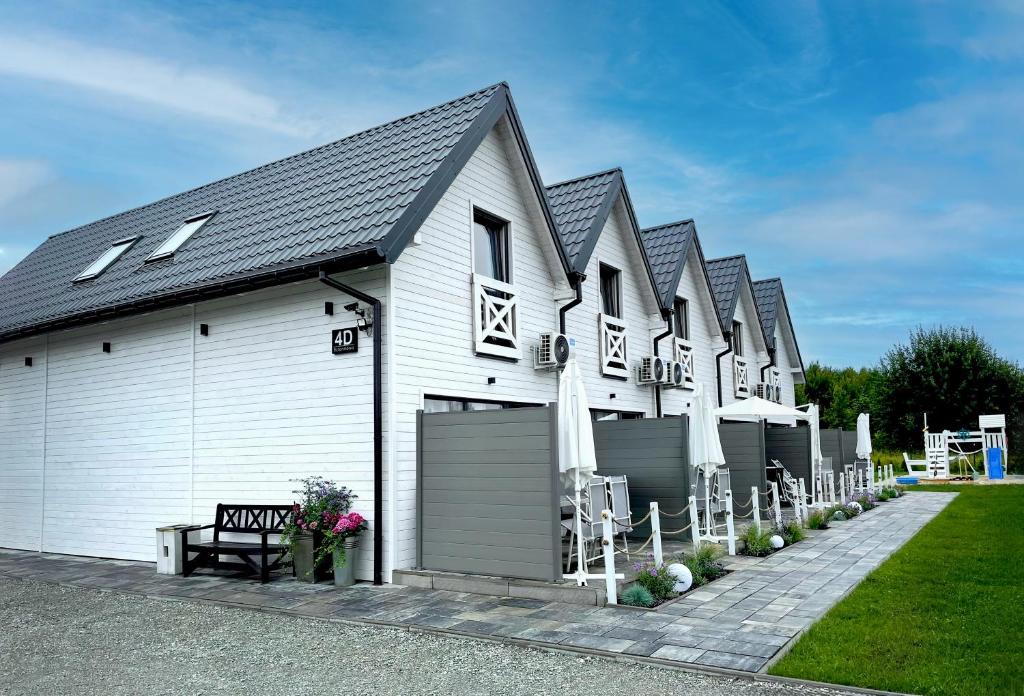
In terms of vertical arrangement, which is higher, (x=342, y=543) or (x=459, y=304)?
(x=459, y=304)

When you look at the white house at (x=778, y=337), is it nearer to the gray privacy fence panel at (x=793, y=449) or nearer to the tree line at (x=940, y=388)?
the gray privacy fence panel at (x=793, y=449)

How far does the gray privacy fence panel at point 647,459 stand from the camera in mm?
12438

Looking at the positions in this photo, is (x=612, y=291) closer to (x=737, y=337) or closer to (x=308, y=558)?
(x=737, y=337)

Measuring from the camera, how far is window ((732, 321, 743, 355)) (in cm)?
2248

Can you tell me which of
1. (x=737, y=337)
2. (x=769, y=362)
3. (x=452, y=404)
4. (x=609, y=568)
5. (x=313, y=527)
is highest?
(x=737, y=337)

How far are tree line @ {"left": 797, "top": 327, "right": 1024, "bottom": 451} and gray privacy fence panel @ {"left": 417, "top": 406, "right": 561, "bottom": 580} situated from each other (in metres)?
31.6

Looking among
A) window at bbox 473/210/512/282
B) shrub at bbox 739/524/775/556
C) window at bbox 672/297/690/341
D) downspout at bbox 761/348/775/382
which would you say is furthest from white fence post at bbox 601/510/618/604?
downspout at bbox 761/348/775/382

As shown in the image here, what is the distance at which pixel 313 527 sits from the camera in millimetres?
9266

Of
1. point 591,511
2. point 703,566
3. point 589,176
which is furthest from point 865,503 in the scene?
point 591,511

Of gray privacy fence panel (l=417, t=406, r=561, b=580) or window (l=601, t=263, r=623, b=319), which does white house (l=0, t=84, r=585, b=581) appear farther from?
window (l=601, t=263, r=623, b=319)

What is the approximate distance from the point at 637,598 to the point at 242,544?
5213mm

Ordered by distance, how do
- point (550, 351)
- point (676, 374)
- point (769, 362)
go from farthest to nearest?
point (769, 362) → point (676, 374) → point (550, 351)

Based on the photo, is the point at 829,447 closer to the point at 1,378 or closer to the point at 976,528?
the point at 976,528

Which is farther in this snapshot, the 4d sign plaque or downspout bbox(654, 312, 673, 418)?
downspout bbox(654, 312, 673, 418)
